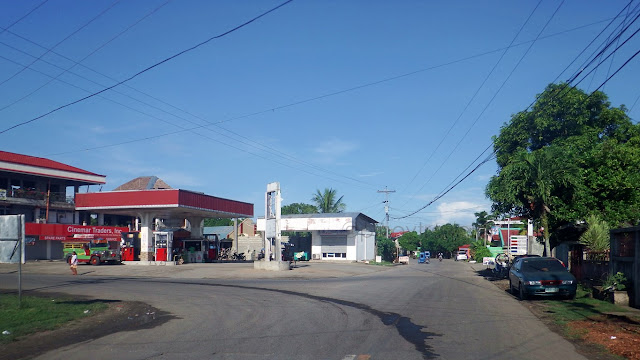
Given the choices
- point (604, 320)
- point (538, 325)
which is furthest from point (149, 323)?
point (604, 320)

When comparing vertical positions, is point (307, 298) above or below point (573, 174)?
below

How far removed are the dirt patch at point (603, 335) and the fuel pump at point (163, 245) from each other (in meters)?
34.7

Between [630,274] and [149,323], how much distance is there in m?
15.0

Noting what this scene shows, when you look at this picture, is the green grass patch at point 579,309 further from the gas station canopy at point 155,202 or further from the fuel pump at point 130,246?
the fuel pump at point 130,246

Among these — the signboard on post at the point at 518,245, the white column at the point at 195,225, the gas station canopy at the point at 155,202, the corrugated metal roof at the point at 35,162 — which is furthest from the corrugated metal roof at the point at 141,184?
the signboard on post at the point at 518,245

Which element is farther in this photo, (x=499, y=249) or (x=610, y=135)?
(x=499, y=249)

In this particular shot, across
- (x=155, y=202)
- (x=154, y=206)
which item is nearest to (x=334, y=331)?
(x=155, y=202)

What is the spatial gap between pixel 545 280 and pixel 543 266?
1.46 metres

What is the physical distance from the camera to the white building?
60.5 m

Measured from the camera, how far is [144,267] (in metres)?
41.3

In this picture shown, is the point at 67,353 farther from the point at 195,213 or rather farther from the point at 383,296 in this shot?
the point at 195,213

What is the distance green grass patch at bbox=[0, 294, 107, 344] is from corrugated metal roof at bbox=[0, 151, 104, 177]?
4461 centimetres

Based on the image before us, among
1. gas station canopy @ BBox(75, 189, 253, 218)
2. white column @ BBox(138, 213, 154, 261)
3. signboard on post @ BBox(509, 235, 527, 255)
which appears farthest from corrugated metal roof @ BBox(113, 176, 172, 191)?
signboard on post @ BBox(509, 235, 527, 255)

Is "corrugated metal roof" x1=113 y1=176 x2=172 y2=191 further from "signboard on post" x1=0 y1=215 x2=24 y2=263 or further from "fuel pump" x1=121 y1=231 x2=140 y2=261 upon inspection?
"signboard on post" x1=0 y1=215 x2=24 y2=263
